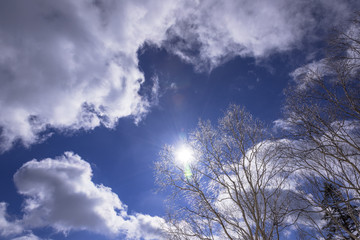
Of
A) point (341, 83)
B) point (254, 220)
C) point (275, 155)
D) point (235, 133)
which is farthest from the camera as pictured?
point (235, 133)

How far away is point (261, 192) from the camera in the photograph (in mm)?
6660

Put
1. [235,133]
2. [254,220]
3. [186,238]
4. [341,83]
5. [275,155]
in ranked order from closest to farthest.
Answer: [341,83]
[254,220]
[275,155]
[186,238]
[235,133]

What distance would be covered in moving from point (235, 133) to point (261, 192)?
2.60 meters

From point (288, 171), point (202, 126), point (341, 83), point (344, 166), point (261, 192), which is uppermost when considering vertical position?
point (202, 126)

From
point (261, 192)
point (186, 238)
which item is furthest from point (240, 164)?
point (186, 238)

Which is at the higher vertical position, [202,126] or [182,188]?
[202,126]

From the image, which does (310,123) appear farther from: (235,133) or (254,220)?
(254,220)

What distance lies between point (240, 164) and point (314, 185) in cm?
401

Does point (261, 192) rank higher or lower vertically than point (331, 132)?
lower

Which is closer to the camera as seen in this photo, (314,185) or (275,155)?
(275,155)

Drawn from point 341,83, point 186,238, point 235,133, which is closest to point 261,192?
point 235,133

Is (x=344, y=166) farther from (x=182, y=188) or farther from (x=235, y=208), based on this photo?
(x=182, y=188)

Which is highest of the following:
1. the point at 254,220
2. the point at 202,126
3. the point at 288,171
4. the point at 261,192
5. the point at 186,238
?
the point at 202,126

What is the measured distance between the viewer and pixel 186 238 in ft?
23.2
